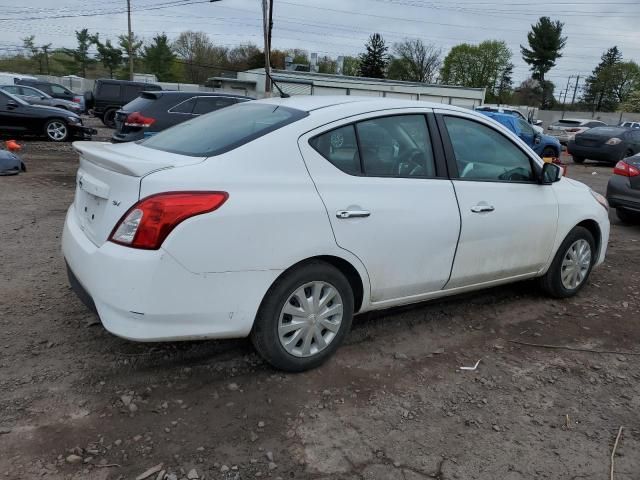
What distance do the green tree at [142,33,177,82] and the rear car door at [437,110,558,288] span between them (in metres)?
73.4

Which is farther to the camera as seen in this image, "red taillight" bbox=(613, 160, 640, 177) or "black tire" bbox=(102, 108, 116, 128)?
"black tire" bbox=(102, 108, 116, 128)

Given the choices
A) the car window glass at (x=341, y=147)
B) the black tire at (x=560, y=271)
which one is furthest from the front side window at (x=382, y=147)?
the black tire at (x=560, y=271)

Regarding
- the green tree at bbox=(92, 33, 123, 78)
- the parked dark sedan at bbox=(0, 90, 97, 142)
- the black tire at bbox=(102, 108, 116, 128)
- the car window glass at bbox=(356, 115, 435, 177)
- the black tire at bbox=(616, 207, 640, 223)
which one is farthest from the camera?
the green tree at bbox=(92, 33, 123, 78)

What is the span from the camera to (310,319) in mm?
3191

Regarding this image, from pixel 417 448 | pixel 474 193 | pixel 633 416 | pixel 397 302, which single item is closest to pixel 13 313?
pixel 397 302

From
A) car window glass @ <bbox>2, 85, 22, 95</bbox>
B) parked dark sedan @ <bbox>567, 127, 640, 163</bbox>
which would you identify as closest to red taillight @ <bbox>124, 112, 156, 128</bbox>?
car window glass @ <bbox>2, 85, 22, 95</bbox>

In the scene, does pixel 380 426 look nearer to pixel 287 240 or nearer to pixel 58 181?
pixel 287 240

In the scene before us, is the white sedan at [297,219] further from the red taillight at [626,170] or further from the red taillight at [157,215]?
the red taillight at [626,170]

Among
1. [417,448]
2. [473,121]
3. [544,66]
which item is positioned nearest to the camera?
[417,448]

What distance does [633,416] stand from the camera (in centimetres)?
312

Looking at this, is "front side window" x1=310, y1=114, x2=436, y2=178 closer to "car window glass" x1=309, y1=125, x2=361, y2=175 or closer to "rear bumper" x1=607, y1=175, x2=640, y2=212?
"car window glass" x1=309, y1=125, x2=361, y2=175

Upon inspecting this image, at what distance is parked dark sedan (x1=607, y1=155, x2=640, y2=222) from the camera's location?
7938 millimetres

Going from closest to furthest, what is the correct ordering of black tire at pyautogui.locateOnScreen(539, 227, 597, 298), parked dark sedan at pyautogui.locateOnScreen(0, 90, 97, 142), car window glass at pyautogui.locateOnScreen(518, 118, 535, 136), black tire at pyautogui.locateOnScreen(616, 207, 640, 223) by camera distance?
1. black tire at pyautogui.locateOnScreen(539, 227, 597, 298)
2. black tire at pyautogui.locateOnScreen(616, 207, 640, 223)
3. parked dark sedan at pyautogui.locateOnScreen(0, 90, 97, 142)
4. car window glass at pyautogui.locateOnScreen(518, 118, 535, 136)

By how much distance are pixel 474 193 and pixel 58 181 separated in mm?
7781
